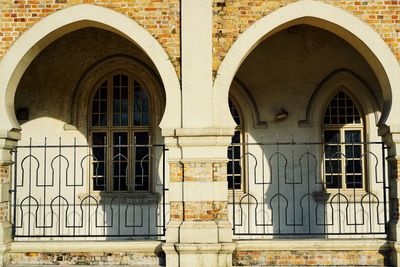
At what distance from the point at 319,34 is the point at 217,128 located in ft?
15.1

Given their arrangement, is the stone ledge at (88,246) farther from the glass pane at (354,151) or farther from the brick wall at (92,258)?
the glass pane at (354,151)

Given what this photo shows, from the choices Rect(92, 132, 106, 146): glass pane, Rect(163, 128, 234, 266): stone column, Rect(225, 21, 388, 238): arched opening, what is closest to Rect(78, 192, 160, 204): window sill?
Rect(92, 132, 106, 146): glass pane

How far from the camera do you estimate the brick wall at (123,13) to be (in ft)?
34.7

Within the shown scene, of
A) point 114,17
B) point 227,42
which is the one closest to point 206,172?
point 227,42

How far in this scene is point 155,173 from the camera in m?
13.5

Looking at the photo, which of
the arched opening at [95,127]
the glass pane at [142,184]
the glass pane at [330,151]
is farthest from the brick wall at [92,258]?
the glass pane at [330,151]

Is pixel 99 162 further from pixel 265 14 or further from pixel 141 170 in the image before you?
pixel 265 14

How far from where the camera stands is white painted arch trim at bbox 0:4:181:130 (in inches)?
413

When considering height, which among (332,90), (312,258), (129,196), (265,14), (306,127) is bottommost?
(312,258)

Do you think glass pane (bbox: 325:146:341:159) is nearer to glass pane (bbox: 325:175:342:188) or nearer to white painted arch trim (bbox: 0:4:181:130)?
glass pane (bbox: 325:175:342:188)

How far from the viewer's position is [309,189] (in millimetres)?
13336

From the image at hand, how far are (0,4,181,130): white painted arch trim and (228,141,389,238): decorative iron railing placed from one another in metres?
3.31

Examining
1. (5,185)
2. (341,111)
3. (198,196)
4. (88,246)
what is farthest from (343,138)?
(5,185)

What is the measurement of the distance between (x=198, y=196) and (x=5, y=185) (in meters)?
3.51
